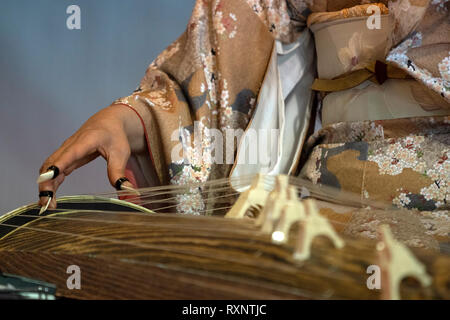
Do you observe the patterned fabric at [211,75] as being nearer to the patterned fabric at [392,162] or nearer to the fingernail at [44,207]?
the patterned fabric at [392,162]

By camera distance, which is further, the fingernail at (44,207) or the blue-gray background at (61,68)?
the blue-gray background at (61,68)

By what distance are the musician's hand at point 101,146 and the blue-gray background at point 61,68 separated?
154 centimetres

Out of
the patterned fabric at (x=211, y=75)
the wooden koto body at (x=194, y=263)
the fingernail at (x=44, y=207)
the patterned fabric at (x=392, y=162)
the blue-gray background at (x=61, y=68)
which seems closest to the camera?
the wooden koto body at (x=194, y=263)

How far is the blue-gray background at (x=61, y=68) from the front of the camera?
257 cm

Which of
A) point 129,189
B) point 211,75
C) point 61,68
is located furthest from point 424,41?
point 61,68

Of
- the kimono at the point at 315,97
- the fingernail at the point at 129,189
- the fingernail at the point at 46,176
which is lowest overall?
the fingernail at the point at 129,189

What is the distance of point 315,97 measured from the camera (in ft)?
4.70

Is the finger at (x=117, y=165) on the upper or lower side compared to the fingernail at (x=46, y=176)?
upper

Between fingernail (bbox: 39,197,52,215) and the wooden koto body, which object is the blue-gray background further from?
the wooden koto body

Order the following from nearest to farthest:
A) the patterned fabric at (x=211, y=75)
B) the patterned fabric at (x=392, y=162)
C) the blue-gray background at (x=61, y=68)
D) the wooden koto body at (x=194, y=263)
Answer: the wooden koto body at (x=194, y=263), the patterned fabric at (x=392, y=162), the patterned fabric at (x=211, y=75), the blue-gray background at (x=61, y=68)

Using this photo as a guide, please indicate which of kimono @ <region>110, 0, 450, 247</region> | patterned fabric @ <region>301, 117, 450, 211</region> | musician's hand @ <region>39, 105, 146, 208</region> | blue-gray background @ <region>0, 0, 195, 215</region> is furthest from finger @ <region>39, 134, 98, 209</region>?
blue-gray background @ <region>0, 0, 195, 215</region>

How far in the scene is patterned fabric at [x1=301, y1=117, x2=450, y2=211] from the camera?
37.6 inches

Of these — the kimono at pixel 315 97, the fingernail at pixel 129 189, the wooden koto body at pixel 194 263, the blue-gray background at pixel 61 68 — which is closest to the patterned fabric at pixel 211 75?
the kimono at pixel 315 97
